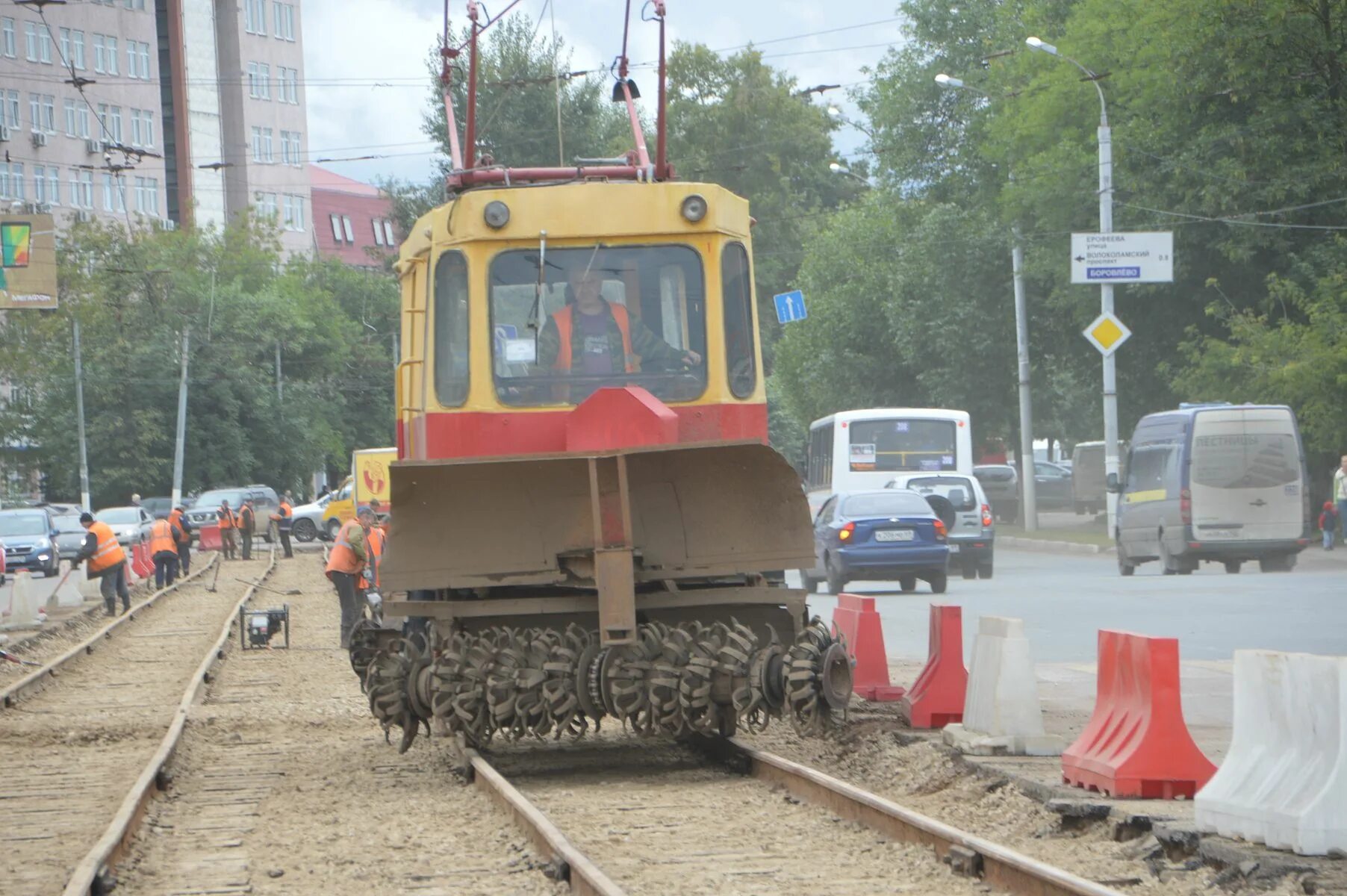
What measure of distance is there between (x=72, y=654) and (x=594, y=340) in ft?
42.8

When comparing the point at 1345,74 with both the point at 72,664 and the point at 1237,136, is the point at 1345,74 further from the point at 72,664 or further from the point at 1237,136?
the point at 72,664

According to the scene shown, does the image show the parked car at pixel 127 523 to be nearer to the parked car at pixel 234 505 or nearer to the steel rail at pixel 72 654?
the parked car at pixel 234 505

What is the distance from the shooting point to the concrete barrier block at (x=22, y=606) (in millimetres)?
28125

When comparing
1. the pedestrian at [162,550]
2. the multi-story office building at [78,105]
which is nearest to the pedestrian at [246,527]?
the pedestrian at [162,550]

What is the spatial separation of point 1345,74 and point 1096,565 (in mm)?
11061

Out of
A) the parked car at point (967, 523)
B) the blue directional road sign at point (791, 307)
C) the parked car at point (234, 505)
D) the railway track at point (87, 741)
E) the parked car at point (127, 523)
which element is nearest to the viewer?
the railway track at point (87, 741)

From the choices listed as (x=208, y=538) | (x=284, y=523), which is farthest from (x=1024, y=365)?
(x=208, y=538)

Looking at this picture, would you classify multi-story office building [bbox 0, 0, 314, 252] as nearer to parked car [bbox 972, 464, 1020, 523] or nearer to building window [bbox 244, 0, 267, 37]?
building window [bbox 244, 0, 267, 37]

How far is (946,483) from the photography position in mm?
33312

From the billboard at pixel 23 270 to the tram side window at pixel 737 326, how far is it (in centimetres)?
2010

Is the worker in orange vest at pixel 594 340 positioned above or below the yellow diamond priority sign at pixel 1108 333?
below

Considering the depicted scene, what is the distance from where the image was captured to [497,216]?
428 inches

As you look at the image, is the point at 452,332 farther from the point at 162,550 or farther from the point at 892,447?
the point at 892,447

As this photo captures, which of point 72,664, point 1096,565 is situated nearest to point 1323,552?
point 1096,565
